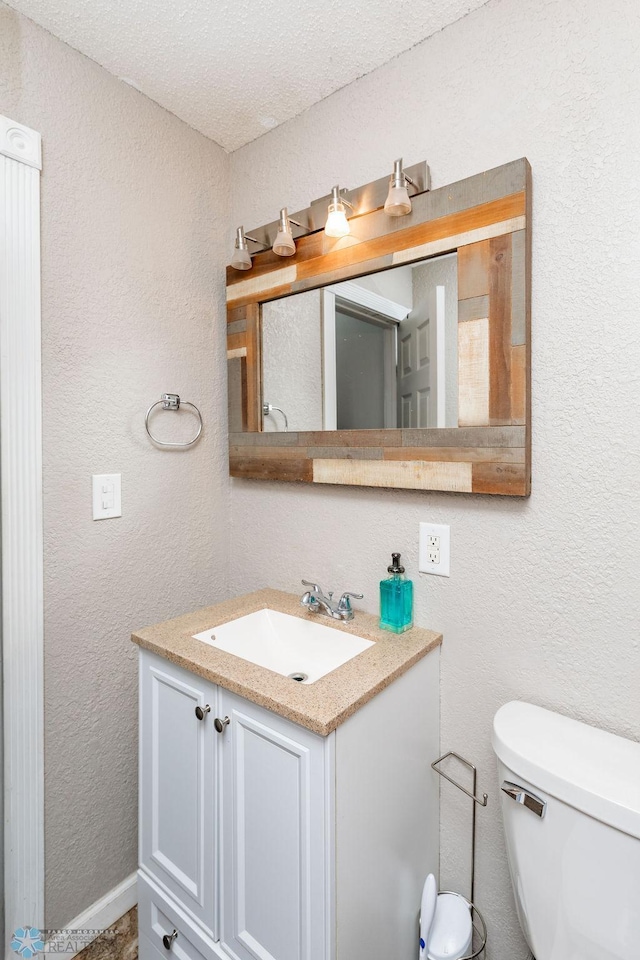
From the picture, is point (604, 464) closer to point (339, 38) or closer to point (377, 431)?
point (377, 431)

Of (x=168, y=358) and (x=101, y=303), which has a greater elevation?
(x=101, y=303)

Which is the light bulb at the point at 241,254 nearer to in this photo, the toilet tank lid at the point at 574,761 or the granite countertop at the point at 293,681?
the granite countertop at the point at 293,681

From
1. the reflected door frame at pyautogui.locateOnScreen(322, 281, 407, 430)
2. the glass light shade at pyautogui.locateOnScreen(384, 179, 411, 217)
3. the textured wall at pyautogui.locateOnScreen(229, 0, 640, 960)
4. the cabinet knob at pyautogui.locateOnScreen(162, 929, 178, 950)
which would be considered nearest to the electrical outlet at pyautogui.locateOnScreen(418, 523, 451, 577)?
the textured wall at pyautogui.locateOnScreen(229, 0, 640, 960)

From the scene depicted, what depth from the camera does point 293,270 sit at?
1463 mm

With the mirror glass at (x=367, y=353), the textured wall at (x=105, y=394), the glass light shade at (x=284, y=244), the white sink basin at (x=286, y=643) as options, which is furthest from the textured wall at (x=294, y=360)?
the white sink basin at (x=286, y=643)

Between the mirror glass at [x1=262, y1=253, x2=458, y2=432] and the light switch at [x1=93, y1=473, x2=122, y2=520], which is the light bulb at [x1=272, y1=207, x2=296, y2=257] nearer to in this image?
the mirror glass at [x1=262, y1=253, x2=458, y2=432]

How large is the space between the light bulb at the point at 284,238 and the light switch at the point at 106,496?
794 millimetres

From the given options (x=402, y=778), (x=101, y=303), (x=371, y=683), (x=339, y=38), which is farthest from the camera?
(x=101, y=303)

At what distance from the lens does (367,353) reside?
1.33 meters

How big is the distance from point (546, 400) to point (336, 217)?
2.25 ft

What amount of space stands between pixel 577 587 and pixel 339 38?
4.75 ft

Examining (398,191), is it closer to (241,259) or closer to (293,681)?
(241,259)

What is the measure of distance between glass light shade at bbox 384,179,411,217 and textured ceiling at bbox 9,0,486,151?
0.42 m

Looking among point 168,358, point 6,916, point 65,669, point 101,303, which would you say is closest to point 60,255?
point 101,303
